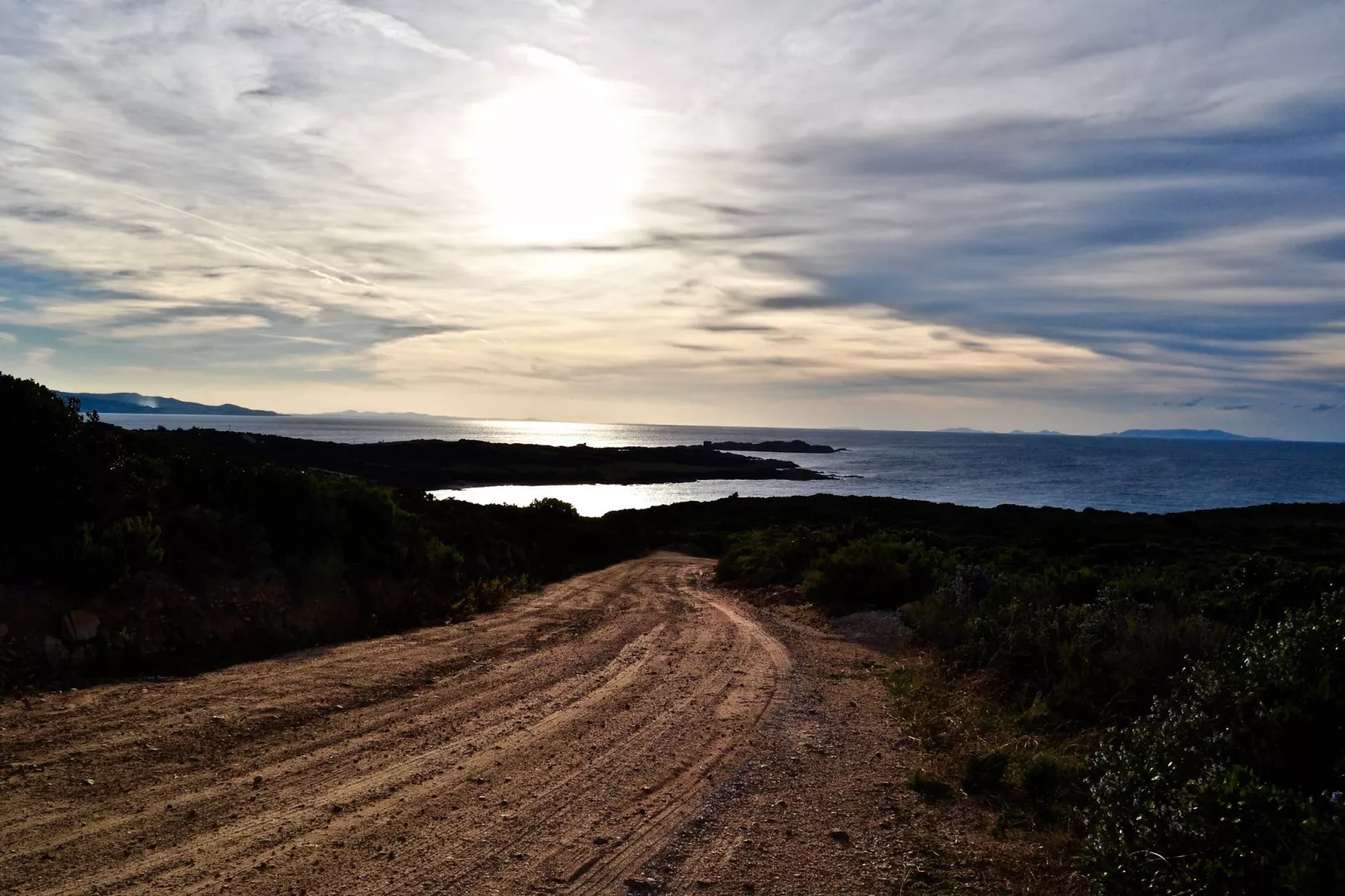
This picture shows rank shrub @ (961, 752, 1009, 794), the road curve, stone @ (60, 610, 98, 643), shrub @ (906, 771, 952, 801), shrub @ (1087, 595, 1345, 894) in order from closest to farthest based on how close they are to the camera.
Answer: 1. shrub @ (1087, 595, 1345, 894)
2. the road curve
3. shrub @ (906, 771, 952, 801)
4. shrub @ (961, 752, 1009, 794)
5. stone @ (60, 610, 98, 643)

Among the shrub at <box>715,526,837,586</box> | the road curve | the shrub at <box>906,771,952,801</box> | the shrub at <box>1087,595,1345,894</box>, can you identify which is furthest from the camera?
the shrub at <box>715,526,837,586</box>

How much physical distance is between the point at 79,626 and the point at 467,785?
5736mm

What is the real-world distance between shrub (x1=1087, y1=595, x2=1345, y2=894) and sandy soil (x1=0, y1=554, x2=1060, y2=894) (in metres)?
0.86

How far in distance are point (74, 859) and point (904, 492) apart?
9092cm

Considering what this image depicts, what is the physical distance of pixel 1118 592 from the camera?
1097 cm

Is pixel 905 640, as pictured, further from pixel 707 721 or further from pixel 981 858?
pixel 981 858

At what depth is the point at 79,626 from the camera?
9.30 meters

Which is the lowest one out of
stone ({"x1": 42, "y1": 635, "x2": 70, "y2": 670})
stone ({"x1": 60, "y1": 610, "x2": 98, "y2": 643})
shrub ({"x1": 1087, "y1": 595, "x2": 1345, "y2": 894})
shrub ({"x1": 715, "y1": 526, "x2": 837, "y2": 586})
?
shrub ({"x1": 715, "y1": 526, "x2": 837, "y2": 586})

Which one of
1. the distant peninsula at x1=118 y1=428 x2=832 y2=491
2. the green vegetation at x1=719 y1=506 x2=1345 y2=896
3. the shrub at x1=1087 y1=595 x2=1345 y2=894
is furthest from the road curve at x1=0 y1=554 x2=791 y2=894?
the distant peninsula at x1=118 y1=428 x2=832 y2=491

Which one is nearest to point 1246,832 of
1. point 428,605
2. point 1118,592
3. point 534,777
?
point 534,777

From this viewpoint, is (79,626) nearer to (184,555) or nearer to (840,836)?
(184,555)

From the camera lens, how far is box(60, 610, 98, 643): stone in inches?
362

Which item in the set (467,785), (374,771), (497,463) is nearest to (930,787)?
(467,785)

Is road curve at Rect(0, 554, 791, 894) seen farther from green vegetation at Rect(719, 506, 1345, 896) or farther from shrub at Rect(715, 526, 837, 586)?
shrub at Rect(715, 526, 837, 586)
